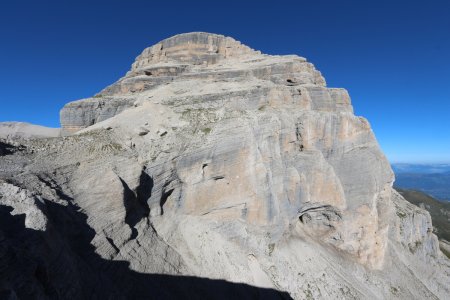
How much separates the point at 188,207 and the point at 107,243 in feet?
31.1

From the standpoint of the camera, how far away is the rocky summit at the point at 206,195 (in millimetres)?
16703

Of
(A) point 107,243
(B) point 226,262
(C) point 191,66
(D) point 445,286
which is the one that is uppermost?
(C) point 191,66

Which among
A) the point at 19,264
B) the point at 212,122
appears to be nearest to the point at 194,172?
the point at 212,122

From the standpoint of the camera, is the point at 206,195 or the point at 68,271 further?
the point at 206,195

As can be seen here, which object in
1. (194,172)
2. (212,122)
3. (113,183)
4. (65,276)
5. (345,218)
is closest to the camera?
(65,276)

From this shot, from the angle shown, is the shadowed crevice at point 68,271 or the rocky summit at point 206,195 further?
the rocky summit at point 206,195

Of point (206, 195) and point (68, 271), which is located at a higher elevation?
point (206, 195)

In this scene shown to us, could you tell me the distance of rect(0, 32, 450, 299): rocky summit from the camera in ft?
54.8

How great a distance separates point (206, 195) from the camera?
90.6 feet

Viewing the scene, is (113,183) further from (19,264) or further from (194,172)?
(19,264)

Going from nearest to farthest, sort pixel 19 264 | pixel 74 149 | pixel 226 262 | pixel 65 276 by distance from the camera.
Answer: pixel 19 264 → pixel 65 276 → pixel 74 149 → pixel 226 262

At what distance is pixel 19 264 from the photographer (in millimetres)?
9906

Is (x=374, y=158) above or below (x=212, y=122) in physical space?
below

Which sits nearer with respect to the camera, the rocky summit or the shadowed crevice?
the shadowed crevice
